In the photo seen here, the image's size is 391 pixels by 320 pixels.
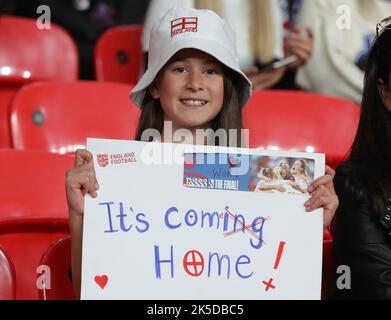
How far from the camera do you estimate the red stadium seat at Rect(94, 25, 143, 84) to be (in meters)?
3.24

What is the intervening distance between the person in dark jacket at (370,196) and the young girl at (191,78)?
0.92ft

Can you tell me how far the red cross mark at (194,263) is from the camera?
1592 millimetres

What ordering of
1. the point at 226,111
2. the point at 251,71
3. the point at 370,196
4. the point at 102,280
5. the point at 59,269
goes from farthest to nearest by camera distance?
the point at 251,71
the point at 226,111
the point at 370,196
the point at 59,269
the point at 102,280

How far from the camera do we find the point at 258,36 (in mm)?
3090

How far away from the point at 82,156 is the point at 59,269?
11.1 inches

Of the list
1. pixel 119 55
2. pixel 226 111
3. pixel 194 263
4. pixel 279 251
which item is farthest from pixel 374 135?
pixel 119 55

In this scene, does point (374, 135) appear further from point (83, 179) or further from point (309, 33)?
point (309, 33)

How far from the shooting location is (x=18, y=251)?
1.75 m

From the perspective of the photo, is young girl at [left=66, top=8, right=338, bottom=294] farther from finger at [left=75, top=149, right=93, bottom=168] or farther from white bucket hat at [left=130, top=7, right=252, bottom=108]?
finger at [left=75, top=149, right=93, bottom=168]

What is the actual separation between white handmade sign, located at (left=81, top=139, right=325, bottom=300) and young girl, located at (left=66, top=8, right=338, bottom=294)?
32 cm

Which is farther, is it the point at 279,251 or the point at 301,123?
the point at 301,123

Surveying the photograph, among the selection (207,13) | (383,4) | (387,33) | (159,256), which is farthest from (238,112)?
(383,4)

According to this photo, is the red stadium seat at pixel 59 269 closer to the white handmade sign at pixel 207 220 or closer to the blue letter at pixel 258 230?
the white handmade sign at pixel 207 220

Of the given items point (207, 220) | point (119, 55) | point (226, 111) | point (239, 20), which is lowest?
point (207, 220)
